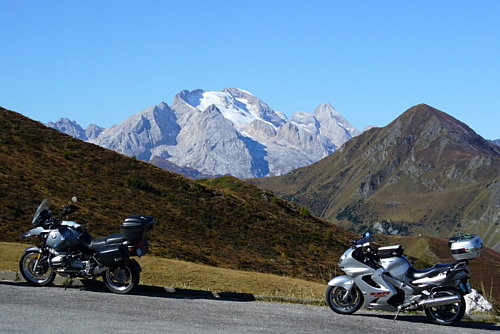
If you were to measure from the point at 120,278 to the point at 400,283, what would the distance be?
682 cm

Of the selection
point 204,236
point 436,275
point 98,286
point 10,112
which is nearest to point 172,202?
point 204,236

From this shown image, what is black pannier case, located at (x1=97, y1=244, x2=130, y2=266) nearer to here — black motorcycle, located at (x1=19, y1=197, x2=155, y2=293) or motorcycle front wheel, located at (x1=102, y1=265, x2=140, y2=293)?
black motorcycle, located at (x1=19, y1=197, x2=155, y2=293)

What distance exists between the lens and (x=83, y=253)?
1546 cm

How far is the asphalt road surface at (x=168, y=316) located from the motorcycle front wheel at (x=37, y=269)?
36cm

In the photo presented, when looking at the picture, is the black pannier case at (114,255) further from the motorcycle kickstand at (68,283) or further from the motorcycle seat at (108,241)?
the motorcycle kickstand at (68,283)

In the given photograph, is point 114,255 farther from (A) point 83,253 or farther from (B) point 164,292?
(B) point 164,292

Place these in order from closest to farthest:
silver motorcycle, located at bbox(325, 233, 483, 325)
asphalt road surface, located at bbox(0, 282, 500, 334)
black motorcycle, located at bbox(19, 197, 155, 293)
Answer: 1. asphalt road surface, located at bbox(0, 282, 500, 334)
2. silver motorcycle, located at bbox(325, 233, 483, 325)
3. black motorcycle, located at bbox(19, 197, 155, 293)

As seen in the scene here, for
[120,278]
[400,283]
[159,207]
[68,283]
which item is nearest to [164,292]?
[120,278]

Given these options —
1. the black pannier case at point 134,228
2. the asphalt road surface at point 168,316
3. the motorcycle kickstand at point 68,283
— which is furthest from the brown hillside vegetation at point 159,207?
the asphalt road surface at point 168,316

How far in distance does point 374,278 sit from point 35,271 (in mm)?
8571

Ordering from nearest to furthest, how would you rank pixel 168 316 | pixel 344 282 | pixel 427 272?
pixel 168 316, pixel 427 272, pixel 344 282

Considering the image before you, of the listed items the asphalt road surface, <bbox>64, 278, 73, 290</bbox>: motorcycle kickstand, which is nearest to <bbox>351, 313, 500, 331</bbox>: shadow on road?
the asphalt road surface

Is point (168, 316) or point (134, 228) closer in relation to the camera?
point (168, 316)

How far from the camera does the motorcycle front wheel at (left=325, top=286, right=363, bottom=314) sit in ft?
45.2
